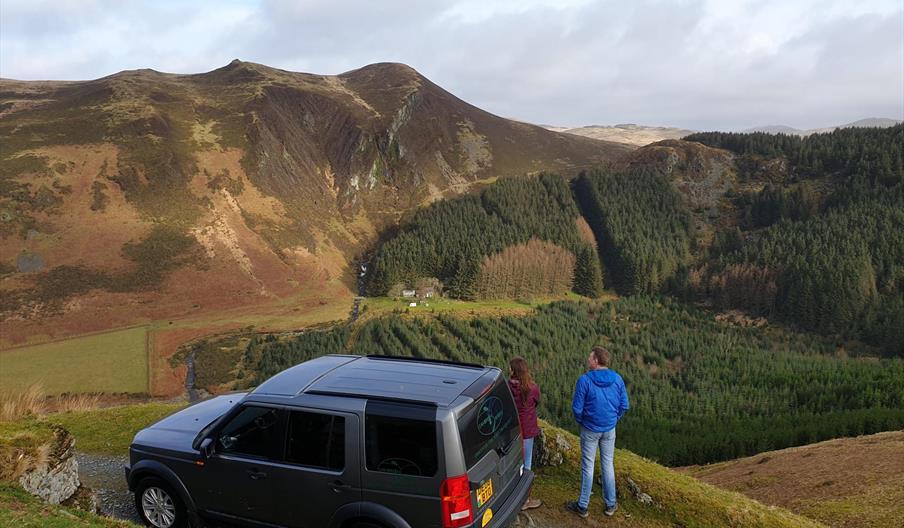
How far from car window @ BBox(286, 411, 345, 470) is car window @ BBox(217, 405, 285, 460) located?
232mm

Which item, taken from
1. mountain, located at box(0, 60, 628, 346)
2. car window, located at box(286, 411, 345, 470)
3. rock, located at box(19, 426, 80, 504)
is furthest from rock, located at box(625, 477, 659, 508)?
mountain, located at box(0, 60, 628, 346)

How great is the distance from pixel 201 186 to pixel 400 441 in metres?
115

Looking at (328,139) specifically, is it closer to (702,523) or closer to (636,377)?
(636,377)

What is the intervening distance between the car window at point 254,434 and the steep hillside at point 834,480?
1435 centimetres

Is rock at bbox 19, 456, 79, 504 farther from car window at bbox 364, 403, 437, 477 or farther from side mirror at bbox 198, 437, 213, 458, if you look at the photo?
car window at bbox 364, 403, 437, 477

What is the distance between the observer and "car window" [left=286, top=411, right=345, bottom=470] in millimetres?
7222

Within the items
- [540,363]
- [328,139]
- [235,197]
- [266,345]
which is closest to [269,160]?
[235,197]

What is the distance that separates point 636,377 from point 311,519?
6793 centimetres

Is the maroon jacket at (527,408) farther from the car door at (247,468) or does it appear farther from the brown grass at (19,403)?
the brown grass at (19,403)

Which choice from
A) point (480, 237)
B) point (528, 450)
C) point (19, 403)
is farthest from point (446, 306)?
point (528, 450)

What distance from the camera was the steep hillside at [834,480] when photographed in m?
13.5

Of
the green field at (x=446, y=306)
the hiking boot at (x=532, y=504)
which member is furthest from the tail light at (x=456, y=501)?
the green field at (x=446, y=306)

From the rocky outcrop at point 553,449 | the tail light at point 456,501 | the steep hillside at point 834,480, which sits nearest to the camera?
the tail light at point 456,501

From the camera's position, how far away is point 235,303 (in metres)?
85.7
